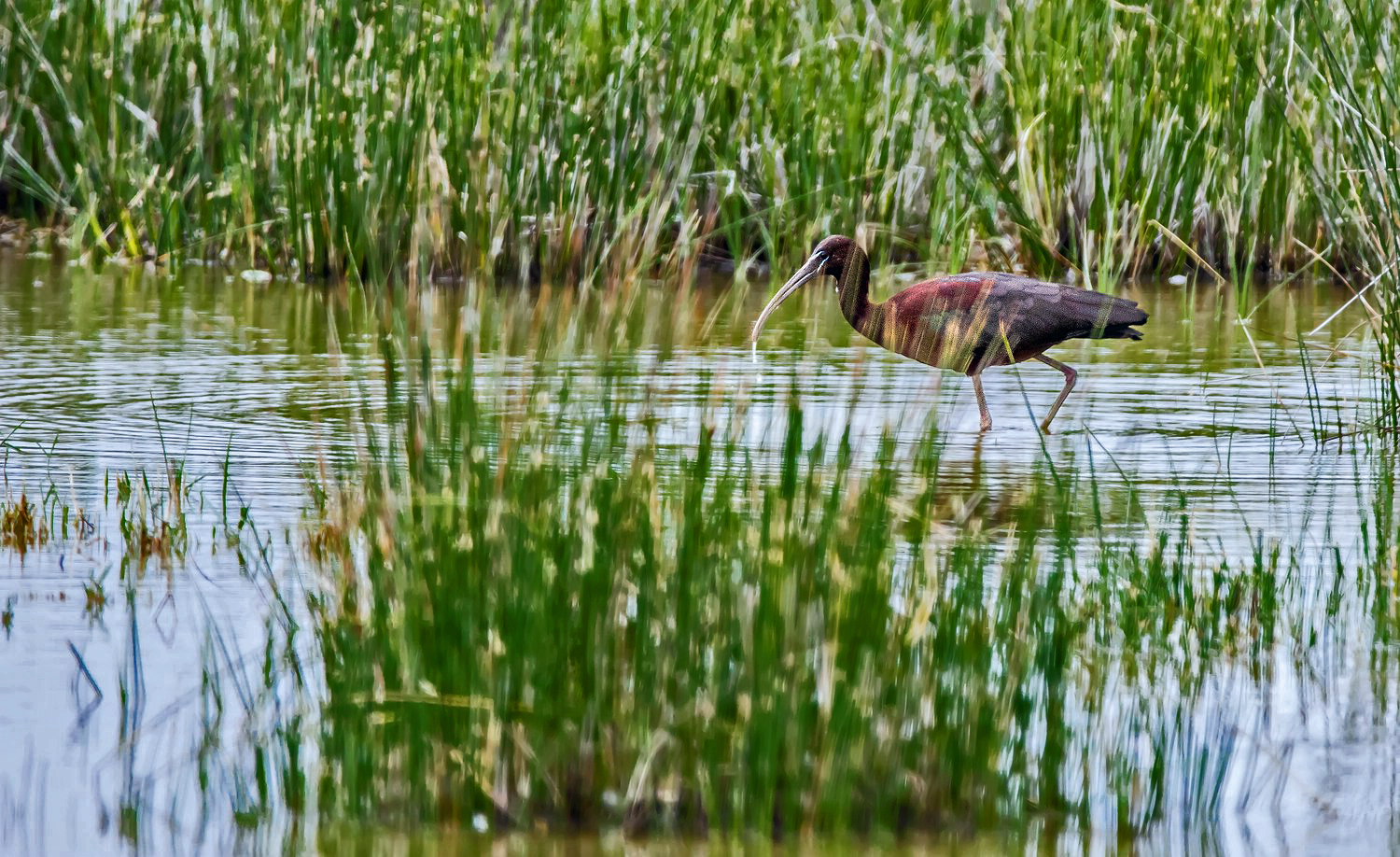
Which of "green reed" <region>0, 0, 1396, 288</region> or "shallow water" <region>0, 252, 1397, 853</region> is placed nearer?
"shallow water" <region>0, 252, 1397, 853</region>

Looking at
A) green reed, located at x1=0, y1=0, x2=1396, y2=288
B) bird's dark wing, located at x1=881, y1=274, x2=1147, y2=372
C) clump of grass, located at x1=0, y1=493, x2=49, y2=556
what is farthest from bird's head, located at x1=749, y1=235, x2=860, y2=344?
clump of grass, located at x1=0, y1=493, x2=49, y2=556

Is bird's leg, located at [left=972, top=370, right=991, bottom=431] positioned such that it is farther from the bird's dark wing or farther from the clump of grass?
the clump of grass

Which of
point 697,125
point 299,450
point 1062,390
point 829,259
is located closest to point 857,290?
point 829,259

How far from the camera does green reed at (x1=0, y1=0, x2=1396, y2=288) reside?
34.9ft

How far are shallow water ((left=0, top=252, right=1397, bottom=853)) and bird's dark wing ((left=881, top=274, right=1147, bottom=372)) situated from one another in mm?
193

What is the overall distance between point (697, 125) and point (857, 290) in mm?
3553

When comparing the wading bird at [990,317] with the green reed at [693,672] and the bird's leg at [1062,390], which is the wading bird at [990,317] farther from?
the green reed at [693,672]

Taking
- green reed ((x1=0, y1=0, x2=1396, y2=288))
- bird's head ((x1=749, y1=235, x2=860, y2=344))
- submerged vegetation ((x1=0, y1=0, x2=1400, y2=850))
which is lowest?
submerged vegetation ((x1=0, y1=0, x2=1400, y2=850))

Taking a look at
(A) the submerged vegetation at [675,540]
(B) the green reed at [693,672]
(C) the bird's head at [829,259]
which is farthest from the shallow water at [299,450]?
(C) the bird's head at [829,259]

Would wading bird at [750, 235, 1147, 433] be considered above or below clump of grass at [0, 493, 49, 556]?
above

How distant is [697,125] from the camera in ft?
36.8

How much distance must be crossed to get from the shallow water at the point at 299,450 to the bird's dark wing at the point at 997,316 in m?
0.19

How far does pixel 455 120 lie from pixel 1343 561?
653 cm

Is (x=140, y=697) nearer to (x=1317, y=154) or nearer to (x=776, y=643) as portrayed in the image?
(x=776, y=643)
